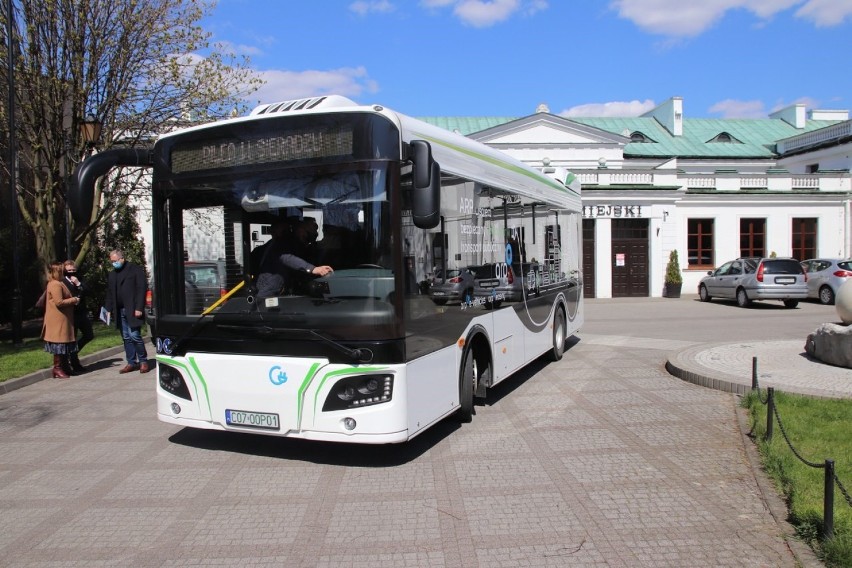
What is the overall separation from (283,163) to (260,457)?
272 centimetres

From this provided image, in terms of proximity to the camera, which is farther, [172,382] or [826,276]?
[826,276]

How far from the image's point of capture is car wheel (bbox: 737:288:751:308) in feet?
72.7

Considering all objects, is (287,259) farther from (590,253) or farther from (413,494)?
(590,253)

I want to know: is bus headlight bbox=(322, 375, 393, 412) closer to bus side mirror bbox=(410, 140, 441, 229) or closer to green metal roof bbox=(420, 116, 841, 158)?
bus side mirror bbox=(410, 140, 441, 229)

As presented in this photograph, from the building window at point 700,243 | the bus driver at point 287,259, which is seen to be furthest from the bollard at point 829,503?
the building window at point 700,243

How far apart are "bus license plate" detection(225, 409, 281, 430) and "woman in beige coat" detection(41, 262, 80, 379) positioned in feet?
19.0

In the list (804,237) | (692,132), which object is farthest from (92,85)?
(692,132)

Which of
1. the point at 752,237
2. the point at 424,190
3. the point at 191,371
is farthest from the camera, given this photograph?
the point at 752,237

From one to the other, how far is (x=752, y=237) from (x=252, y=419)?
29.9 metres

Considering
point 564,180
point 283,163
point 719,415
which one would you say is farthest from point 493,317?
point 564,180

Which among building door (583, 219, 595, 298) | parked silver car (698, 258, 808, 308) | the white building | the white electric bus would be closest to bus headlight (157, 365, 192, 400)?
the white electric bus

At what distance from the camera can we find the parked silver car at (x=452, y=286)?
19.5 feet

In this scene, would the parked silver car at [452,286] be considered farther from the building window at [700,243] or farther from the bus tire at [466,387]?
the building window at [700,243]

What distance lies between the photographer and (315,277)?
17.6ft
